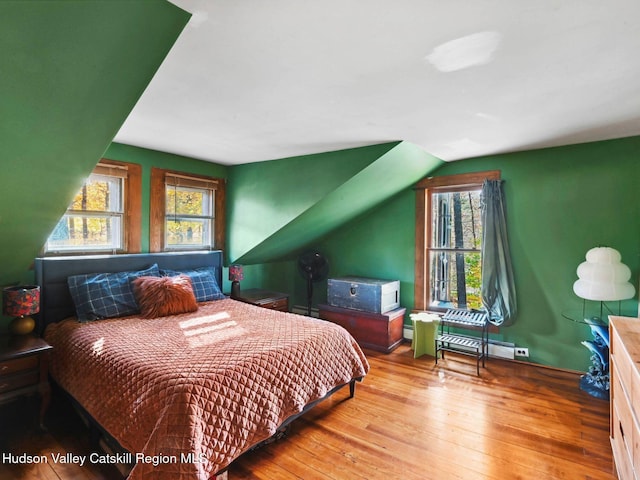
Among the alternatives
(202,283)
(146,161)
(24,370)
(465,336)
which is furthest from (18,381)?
(465,336)

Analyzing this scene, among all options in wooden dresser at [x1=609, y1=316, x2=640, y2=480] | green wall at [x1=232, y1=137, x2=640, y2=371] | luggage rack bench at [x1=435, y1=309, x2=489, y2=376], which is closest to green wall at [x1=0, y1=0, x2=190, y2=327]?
green wall at [x1=232, y1=137, x2=640, y2=371]

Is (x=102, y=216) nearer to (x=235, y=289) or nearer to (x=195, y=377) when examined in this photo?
(x=235, y=289)

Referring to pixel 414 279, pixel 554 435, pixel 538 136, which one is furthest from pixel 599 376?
pixel 538 136

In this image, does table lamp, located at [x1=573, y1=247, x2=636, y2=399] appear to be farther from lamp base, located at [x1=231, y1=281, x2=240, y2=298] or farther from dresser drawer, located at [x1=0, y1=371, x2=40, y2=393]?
dresser drawer, located at [x1=0, y1=371, x2=40, y2=393]

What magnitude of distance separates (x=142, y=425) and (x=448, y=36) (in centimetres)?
228

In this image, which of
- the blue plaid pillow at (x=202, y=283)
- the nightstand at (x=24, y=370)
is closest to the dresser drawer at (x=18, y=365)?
the nightstand at (x=24, y=370)

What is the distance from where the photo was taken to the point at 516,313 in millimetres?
3438

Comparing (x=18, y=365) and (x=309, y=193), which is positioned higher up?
(x=309, y=193)

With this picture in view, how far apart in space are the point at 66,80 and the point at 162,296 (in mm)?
1971

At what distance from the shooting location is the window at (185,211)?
3.60 m

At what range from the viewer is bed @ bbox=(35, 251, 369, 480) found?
5.14ft

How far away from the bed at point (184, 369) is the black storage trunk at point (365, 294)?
1.17 metres

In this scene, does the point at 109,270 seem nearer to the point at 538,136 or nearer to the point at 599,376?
the point at 538,136

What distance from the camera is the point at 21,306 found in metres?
2.33
